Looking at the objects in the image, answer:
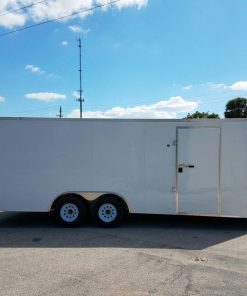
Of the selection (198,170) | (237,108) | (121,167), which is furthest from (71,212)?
(237,108)

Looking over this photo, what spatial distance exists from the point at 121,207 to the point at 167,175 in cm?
130

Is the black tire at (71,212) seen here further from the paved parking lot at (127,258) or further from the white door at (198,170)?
the white door at (198,170)

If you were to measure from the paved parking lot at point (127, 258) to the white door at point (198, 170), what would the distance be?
59 centimetres

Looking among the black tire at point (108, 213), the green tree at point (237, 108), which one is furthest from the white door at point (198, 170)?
the green tree at point (237, 108)

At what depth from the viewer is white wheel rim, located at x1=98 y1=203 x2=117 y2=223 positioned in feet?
28.6

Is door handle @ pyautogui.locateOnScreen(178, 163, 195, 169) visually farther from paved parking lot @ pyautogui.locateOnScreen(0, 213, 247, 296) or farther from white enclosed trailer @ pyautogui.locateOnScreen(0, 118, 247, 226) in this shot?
paved parking lot @ pyautogui.locateOnScreen(0, 213, 247, 296)

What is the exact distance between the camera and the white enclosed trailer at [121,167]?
27.6ft

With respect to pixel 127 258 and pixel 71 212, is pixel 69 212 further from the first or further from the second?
pixel 127 258

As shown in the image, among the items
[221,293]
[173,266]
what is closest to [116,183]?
Result: [173,266]

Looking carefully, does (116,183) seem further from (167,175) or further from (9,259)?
(9,259)

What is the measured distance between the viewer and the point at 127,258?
6355mm

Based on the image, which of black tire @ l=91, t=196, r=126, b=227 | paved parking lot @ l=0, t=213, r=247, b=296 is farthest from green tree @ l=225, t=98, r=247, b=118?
black tire @ l=91, t=196, r=126, b=227

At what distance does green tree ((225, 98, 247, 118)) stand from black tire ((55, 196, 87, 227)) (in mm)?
54780

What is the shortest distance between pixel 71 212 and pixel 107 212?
0.84 meters
